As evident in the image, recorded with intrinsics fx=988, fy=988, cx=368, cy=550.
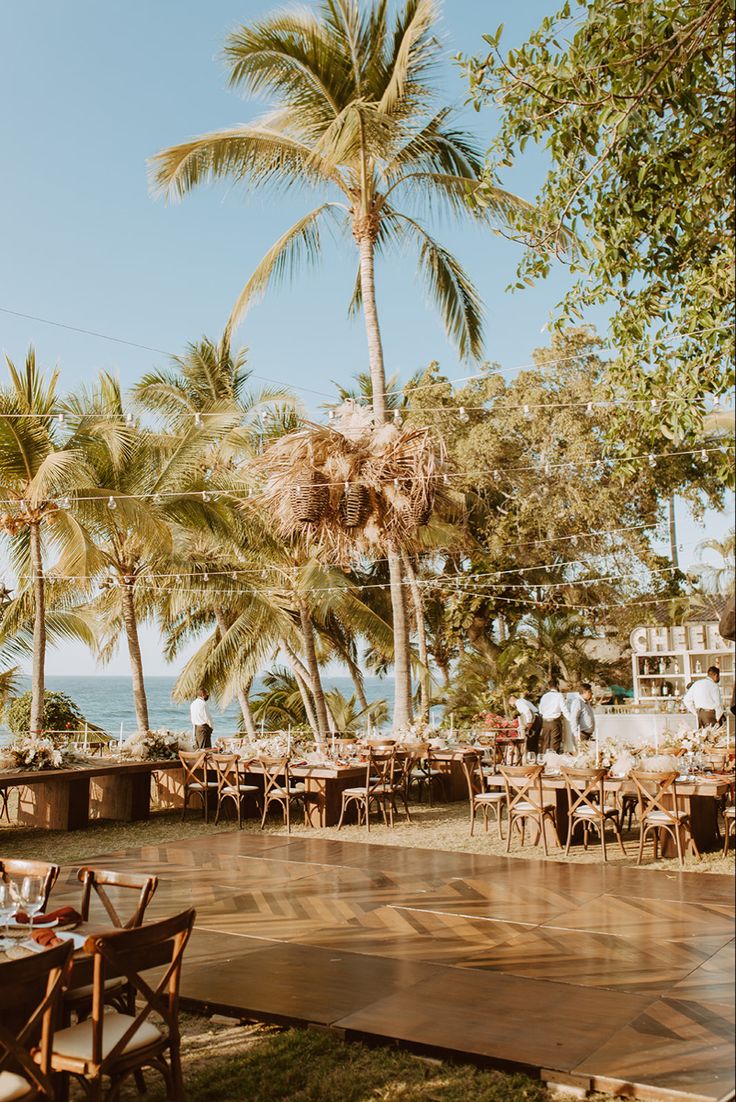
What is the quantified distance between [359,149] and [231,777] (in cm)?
934

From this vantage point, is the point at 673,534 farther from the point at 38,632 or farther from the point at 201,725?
the point at 38,632

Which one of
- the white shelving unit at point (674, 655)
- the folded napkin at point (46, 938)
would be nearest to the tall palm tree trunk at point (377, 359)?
the white shelving unit at point (674, 655)

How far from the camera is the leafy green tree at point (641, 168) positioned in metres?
4.43

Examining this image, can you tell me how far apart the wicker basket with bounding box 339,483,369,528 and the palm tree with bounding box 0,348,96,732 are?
535 cm

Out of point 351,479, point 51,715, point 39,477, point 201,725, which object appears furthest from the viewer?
point 51,715

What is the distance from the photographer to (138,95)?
1886cm

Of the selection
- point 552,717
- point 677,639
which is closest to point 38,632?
point 552,717

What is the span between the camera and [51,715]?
2195 cm

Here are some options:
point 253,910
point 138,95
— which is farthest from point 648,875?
point 138,95

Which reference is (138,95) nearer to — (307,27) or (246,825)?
(307,27)

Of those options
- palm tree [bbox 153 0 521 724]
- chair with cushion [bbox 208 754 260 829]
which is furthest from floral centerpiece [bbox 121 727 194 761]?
palm tree [bbox 153 0 521 724]

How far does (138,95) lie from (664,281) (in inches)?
649

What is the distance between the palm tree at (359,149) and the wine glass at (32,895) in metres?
9.16

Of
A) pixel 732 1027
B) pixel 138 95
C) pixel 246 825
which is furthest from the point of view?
pixel 138 95
